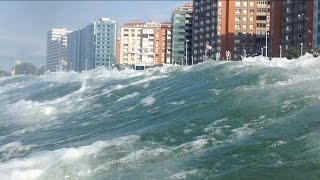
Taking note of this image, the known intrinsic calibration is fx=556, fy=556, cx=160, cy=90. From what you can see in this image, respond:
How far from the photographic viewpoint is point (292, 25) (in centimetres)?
10869

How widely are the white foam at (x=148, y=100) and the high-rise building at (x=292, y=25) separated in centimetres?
6910

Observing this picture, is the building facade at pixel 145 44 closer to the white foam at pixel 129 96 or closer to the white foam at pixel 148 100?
the white foam at pixel 129 96

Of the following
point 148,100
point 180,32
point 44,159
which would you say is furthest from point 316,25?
point 44,159

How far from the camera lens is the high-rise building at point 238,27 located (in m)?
129

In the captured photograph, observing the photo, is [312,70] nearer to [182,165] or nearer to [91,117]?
[91,117]

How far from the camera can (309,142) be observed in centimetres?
1795

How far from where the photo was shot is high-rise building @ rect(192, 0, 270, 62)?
12912cm

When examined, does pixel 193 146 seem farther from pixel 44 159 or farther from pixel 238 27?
pixel 238 27

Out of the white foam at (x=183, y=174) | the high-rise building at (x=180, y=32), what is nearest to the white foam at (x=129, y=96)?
the white foam at (x=183, y=174)

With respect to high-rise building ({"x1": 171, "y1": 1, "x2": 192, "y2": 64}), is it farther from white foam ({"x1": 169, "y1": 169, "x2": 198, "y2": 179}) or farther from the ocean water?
white foam ({"x1": 169, "y1": 169, "x2": 198, "y2": 179})

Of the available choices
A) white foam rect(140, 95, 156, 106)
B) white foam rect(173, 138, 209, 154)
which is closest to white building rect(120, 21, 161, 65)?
white foam rect(140, 95, 156, 106)

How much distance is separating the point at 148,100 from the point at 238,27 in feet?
316

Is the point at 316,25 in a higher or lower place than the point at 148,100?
higher

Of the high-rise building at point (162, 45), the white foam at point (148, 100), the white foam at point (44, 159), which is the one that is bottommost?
the white foam at point (44, 159)
